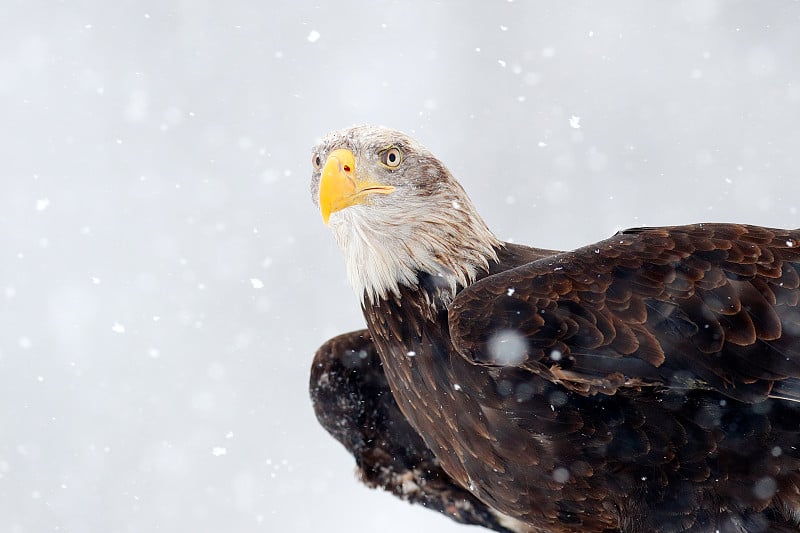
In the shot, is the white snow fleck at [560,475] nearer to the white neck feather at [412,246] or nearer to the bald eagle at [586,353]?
the bald eagle at [586,353]

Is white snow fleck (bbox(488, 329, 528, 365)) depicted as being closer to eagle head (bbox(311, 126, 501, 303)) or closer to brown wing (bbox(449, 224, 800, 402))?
brown wing (bbox(449, 224, 800, 402))

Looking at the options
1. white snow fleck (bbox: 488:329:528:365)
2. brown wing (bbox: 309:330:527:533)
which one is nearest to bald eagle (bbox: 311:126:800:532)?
white snow fleck (bbox: 488:329:528:365)

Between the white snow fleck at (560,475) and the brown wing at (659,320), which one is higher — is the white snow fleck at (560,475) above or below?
below

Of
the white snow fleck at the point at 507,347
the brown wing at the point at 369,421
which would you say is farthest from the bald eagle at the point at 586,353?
the brown wing at the point at 369,421

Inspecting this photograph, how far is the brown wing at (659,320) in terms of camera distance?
361 cm

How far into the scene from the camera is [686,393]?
3715mm

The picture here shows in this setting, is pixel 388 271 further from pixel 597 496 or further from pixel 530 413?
pixel 597 496

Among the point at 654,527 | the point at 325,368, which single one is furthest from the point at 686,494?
the point at 325,368

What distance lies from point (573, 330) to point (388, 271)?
3.87 feet

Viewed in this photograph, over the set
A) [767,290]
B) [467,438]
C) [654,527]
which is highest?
[767,290]

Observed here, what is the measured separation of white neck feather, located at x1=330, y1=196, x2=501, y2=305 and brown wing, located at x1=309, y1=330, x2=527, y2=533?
1.29 metres

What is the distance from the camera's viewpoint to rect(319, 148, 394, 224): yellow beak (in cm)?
436

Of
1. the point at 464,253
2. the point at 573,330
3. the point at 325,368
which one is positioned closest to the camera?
the point at 573,330

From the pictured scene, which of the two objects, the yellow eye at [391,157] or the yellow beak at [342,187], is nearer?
the yellow beak at [342,187]
